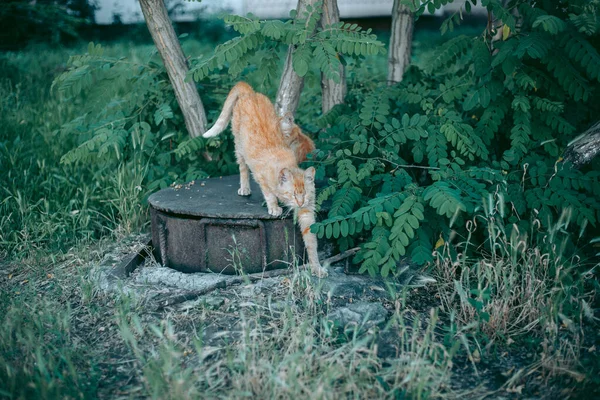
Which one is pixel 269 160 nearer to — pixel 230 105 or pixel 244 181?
pixel 244 181

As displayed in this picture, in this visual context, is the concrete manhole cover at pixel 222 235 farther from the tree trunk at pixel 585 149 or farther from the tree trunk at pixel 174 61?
the tree trunk at pixel 585 149

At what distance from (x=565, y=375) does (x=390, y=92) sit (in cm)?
278

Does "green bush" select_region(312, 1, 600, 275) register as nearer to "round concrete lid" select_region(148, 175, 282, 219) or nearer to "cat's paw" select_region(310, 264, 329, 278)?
"cat's paw" select_region(310, 264, 329, 278)

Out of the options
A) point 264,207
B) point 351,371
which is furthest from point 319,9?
point 351,371

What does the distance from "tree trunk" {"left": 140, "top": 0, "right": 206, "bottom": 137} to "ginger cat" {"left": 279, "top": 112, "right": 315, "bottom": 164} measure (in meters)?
1.07

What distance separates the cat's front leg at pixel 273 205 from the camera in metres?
4.20

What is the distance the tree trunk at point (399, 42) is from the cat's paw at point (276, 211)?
2184 mm

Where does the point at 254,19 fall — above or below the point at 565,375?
above

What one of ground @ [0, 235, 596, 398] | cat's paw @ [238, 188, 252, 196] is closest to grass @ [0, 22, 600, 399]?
ground @ [0, 235, 596, 398]

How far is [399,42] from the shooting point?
5.80 metres

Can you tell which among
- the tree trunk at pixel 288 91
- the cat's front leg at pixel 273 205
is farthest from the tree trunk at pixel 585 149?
the tree trunk at pixel 288 91

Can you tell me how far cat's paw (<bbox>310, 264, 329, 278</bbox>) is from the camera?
4.13 m

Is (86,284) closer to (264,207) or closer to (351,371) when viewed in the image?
(264,207)

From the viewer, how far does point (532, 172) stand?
13.6 feet
